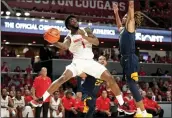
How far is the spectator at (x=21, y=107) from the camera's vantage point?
1367cm

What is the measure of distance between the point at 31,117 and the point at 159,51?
1471 centimetres

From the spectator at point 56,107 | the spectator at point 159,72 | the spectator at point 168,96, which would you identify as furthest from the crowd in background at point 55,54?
the spectator at point 56,107

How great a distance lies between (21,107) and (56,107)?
1.14 metres

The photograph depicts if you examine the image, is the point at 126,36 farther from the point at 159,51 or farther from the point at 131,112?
the point at 159,51

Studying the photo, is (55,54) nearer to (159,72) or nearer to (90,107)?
(159,72)

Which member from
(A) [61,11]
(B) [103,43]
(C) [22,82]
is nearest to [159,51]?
(B) [103,43]

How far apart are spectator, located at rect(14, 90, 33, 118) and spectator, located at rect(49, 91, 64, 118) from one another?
0.72 meters

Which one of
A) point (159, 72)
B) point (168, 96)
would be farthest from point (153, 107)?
point (159, 72)

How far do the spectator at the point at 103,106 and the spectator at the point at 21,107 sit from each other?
233cm

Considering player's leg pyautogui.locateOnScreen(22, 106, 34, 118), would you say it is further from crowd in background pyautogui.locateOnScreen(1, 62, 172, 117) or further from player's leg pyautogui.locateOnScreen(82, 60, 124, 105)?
player's leg pyautogui.locateOnScreen(82, 60, 124, 105)

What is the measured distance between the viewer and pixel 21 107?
13.7 metres

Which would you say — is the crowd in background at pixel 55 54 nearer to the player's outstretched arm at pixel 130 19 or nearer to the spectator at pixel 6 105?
the spectator at pixel 6 105

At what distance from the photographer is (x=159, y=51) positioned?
26.6 meters

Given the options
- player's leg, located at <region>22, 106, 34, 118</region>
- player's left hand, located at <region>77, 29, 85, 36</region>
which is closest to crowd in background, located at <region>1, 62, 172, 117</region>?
player's leg, located at <region>22, 106, 34, 118</region>
